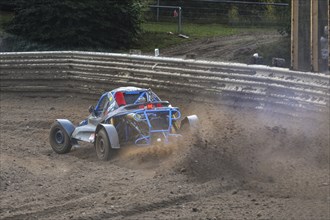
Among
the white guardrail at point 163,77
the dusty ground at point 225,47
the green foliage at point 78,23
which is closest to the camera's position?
the white guardrail at point 163,77

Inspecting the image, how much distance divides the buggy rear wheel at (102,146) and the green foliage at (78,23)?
50.1 feet

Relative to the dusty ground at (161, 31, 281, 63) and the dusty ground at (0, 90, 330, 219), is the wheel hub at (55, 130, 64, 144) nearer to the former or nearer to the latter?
the dusty ground at (0, 90, 330, 219)

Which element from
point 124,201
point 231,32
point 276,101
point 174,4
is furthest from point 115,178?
point 174,4

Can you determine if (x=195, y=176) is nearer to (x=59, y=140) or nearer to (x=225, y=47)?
(x=59, y=140)

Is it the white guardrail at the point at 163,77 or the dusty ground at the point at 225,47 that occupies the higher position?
the dusty ground at the point at 225,47

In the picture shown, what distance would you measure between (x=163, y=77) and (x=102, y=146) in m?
5.07

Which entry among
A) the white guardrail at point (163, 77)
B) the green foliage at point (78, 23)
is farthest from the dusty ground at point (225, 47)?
the white guardrail at point (163, 77)

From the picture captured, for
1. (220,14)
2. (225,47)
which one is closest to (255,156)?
→ (225,47)

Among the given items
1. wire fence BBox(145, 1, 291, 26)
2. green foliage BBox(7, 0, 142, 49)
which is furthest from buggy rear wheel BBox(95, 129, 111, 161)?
wire fence BBox(145, 1, 291, 26)

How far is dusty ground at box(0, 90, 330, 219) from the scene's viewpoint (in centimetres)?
745

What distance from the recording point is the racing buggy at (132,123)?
35.5 ft

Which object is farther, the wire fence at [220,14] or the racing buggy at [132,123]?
the wire fence at [220,14]

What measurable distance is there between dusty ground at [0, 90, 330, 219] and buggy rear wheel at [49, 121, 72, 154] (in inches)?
12.3

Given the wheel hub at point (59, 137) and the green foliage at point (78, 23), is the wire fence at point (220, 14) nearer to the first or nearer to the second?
the green foliage at point (78, 23)
